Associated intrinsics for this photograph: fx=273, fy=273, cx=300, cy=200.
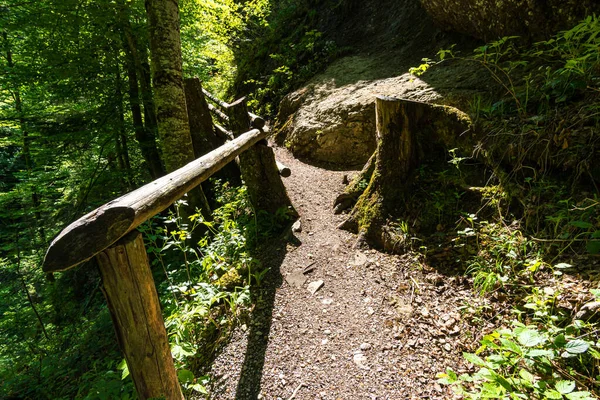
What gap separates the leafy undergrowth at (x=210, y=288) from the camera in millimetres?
2902

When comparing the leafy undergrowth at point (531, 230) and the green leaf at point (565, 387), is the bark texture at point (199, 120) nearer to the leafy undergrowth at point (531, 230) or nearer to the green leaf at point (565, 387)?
the leafy undergrowth at point (531, 230)

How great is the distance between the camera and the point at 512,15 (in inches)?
167

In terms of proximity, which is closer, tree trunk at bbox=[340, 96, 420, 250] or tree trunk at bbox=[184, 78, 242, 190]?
tree trunk at bbox=[340, 96, 420, 250]

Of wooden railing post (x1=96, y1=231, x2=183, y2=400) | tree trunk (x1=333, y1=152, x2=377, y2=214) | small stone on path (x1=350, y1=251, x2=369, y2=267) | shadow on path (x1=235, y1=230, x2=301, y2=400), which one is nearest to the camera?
wooden railing post (x1=96, y1=231, x2=183, y2=400)

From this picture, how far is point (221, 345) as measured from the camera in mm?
2969

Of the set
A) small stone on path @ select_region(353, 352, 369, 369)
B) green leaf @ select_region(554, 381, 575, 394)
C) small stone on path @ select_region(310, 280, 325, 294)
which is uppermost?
green leaf @ select_region(554, 381, 575, 394)

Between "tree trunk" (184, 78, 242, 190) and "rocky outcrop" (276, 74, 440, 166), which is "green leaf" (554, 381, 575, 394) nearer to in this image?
"rocky outcrop" (276, 74, 440, 166)

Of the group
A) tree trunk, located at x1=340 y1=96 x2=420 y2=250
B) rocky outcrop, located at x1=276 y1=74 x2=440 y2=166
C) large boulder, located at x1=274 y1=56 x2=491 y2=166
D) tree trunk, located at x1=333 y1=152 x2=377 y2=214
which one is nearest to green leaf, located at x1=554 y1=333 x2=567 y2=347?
tree trunk, located at x1=340 y1=96 x2=420 y2=250

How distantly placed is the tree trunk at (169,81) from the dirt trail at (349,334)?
9.76ft

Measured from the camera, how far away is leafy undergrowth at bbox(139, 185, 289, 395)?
290cm

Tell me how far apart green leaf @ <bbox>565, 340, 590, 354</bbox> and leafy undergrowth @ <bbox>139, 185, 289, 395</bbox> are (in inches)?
97.8

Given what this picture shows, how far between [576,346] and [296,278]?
2.58m

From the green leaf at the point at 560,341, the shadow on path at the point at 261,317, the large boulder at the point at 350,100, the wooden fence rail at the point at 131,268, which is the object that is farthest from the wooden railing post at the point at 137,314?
the large boulder at the point at 350,100

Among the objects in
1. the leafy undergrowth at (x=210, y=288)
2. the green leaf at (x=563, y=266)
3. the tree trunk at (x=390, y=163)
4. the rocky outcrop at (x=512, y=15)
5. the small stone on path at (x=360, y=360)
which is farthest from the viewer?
the tree trunk at (x=390, y=163)
